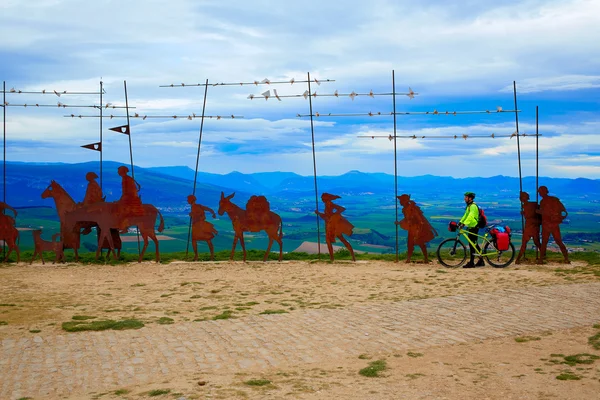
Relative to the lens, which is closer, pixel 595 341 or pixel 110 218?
pixel 595 341

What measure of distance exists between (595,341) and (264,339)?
4.42m

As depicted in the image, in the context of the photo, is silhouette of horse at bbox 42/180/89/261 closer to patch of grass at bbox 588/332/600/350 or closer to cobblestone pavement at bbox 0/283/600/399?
cobblestone pavement at bbox 0/283/600/399

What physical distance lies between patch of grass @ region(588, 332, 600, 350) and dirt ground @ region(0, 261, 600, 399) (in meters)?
0.09

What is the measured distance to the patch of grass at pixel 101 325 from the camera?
923 centimetres

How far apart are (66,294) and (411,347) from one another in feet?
24.9

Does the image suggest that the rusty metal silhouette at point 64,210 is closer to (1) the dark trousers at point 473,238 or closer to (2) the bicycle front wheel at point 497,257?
(1) the dark trousers at point 473,238

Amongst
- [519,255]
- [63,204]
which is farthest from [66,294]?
[519,255]

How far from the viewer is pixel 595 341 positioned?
26.7ft

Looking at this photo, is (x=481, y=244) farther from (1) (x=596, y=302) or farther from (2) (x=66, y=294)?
(2) (x=66, y=294)

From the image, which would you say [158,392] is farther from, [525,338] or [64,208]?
[64,208]

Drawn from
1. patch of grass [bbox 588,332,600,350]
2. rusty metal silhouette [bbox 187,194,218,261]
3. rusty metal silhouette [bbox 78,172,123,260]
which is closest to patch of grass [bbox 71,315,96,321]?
rusty metal silhouette [bbox 187,194,218,261]

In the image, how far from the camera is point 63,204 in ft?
57.3

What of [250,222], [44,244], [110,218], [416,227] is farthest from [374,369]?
[44,244]

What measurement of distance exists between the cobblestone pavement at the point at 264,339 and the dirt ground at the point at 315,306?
399mm
